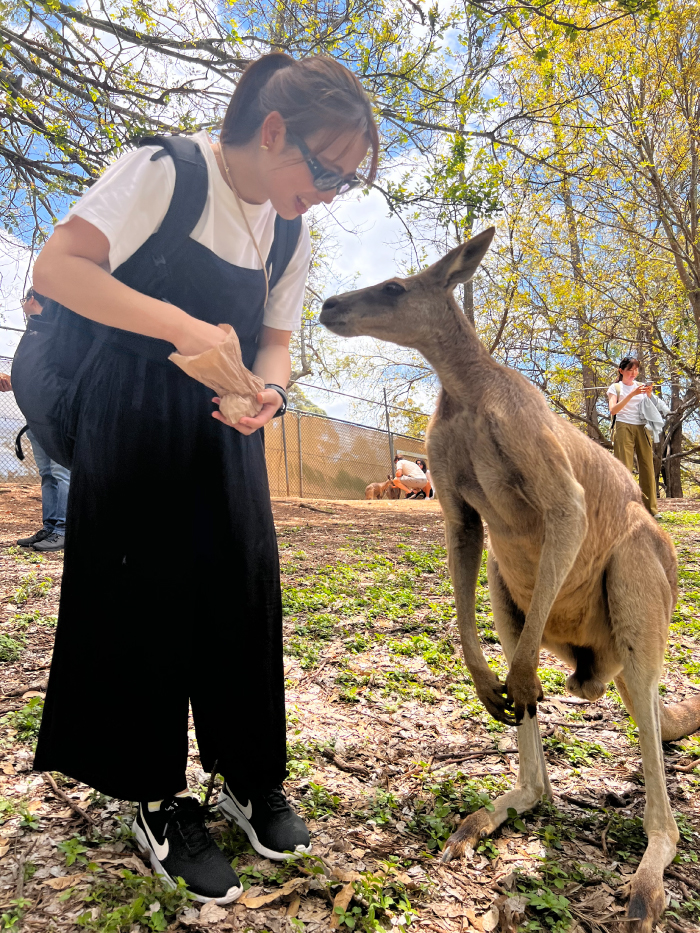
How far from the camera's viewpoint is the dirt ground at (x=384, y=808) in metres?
1.44

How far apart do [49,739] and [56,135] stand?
4908mm

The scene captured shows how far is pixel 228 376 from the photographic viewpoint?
4.44 feet

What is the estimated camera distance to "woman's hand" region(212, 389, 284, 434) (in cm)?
143

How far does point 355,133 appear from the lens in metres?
1.47

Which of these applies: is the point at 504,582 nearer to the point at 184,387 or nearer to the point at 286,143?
the point at 184,387

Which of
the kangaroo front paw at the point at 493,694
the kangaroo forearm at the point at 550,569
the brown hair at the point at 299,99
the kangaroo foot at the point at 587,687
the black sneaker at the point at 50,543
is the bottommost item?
the kangaroo foot at the point at 587,687

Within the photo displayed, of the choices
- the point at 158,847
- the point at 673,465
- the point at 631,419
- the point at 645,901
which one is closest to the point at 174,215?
the point at 158,847

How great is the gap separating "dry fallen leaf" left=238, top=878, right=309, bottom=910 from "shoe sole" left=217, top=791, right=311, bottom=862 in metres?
0.07

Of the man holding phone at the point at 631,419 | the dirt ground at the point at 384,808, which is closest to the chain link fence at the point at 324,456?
the man holding phone at the point at 631,419

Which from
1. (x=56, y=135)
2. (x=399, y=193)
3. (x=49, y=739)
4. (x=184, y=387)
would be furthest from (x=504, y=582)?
(x=56, y=135)

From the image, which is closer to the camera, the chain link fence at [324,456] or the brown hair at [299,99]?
the brown hair at [299,99]

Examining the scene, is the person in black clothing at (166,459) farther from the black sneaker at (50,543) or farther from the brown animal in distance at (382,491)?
the brown animal in distance at (382,491)

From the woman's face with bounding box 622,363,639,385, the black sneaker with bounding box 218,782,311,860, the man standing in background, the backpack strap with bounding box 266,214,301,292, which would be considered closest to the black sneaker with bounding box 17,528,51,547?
the man standing in background

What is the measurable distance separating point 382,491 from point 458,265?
473 inches
